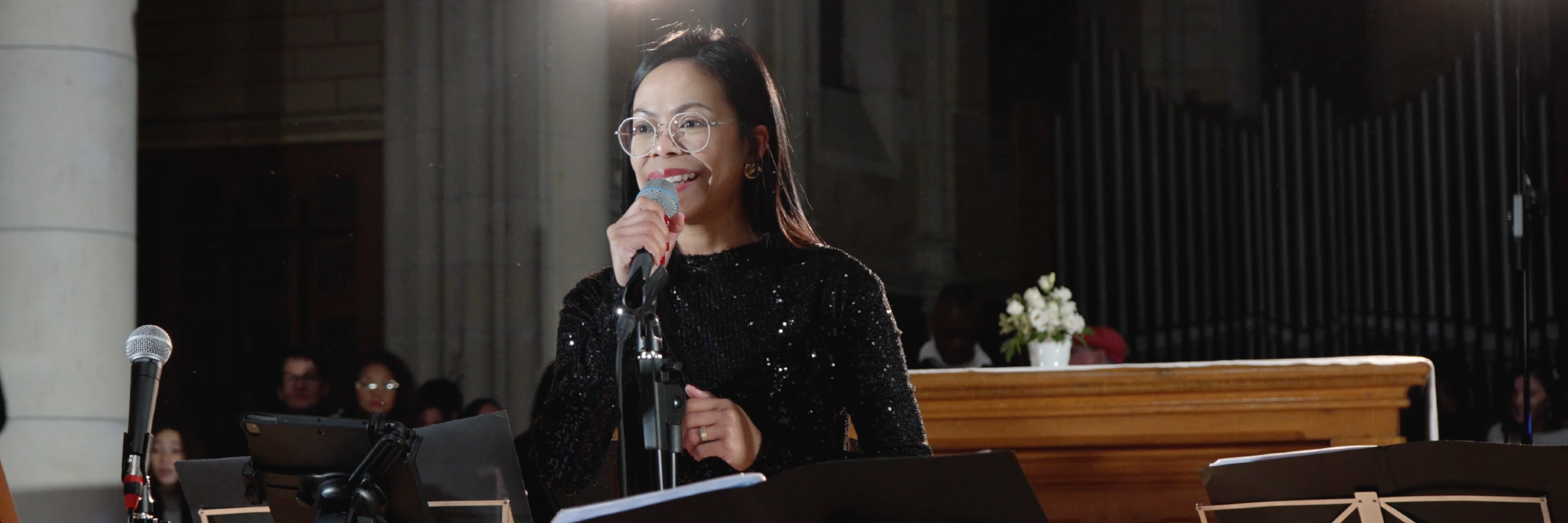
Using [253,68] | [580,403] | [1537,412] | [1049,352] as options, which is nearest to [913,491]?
[580,403]

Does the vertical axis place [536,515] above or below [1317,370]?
below

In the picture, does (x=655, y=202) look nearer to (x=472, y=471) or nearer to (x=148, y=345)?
(x=472, y=471)

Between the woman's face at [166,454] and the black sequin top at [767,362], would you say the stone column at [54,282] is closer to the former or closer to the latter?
the woman's face at [166,454]

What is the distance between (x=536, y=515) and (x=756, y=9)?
1.88m

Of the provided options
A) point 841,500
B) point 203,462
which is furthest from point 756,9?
point 841,500

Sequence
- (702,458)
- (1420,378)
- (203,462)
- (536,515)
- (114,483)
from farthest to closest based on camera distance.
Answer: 1. (114,483)
2. (536,515)
3. (1420,378)
4. (203,462)
5. (702,458)

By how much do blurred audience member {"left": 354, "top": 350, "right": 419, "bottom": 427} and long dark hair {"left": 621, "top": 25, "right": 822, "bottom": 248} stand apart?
9.17 ft

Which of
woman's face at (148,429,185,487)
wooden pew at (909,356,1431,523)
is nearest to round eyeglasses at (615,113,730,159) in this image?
wooden pew at (909,356,1431,523)

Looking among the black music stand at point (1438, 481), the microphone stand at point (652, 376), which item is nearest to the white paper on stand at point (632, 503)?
the microphone stand at point (652, 376)

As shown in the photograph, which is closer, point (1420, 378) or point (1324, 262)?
point (1420, 378)

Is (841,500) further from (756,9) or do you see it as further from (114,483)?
(114,483)

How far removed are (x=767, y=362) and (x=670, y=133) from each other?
0.32 meters

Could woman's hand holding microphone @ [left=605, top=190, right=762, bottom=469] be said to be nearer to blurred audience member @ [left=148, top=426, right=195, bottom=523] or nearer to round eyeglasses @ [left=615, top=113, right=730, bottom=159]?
round eyeglasses @ [left=615, top=113, right=730, bottom=159]

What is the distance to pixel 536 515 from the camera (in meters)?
3.32
